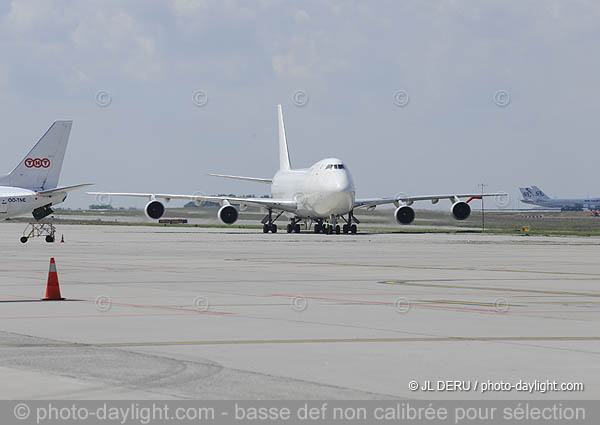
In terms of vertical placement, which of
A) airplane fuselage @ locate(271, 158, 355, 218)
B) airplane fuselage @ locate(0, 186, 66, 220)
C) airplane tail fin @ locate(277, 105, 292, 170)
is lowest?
airplane fuselage @ locate(0, 186, 66, 220)

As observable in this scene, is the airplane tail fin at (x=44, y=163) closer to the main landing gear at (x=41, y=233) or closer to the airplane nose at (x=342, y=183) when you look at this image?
the main landing gear at (x=41, y=233)

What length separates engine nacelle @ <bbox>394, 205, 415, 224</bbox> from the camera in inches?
2859

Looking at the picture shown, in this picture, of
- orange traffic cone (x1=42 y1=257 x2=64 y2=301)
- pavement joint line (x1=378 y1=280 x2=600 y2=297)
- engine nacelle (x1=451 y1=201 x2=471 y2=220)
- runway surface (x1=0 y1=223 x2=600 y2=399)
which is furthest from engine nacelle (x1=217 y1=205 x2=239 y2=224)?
orange traffic cone (x1=42 y1=257 x2=64 y2=301)

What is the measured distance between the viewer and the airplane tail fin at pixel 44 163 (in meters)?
58.3

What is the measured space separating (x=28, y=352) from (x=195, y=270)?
56.5ft

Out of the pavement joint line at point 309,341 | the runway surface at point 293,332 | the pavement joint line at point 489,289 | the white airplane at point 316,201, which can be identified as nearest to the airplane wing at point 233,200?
the white airplane at point 316,201

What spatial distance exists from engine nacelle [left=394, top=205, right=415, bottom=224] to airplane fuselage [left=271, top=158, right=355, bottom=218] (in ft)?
20.8

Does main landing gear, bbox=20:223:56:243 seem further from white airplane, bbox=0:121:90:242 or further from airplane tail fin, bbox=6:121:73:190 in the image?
airplane tail fin, bbox=6:121:73:190

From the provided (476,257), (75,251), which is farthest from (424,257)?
(75,251)

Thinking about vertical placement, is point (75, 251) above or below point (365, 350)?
above

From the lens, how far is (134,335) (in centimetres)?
1397

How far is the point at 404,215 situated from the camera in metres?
72.8
